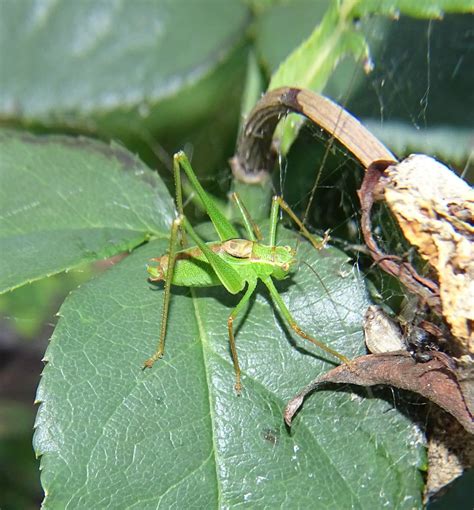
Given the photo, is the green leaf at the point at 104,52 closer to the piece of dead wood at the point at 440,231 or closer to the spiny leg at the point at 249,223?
the spiny leg at the point at 249,223

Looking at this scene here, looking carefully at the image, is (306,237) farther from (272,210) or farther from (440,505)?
(440,505)

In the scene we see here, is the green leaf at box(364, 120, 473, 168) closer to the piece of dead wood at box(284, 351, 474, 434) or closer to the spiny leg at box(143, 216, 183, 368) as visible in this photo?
the spiny leg at box(143, 216, 183, 368)

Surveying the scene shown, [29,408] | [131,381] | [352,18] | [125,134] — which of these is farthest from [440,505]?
[29,408]

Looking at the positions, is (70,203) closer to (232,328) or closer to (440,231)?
(232,328)

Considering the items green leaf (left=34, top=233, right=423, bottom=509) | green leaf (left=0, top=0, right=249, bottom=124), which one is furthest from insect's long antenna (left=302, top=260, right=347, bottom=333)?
green leaf (left=0, top=0, right=249, bottom=124)

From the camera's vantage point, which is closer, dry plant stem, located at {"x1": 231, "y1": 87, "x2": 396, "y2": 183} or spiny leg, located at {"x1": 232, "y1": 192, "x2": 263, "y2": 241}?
dry plant stem, located at {"x1": 231, "y1": 87, "x2": 396, "y2": 183}

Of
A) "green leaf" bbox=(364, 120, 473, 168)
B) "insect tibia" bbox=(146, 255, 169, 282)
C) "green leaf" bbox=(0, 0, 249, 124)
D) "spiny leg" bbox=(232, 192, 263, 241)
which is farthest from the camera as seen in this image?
"green leaf" bbox=(0, 0, 249, 124)
